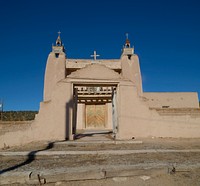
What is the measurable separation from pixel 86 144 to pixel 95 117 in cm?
1621

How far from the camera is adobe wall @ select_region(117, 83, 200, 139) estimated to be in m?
9.91

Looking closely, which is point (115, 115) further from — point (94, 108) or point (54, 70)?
point (94, 108)

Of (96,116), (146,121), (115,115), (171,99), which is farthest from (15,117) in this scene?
(171,99)

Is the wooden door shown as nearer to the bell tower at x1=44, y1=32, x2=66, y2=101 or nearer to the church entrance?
the church entrance

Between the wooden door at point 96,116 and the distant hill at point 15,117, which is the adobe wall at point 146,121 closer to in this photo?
the distant hill at point 15,117

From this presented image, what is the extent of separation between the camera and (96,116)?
24.2 metres

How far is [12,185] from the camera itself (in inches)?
138

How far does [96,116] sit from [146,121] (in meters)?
14.7

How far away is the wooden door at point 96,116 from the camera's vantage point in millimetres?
24000

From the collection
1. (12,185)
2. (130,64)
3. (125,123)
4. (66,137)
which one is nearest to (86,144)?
(66,137)

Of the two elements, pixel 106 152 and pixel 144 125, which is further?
pixel 144 125

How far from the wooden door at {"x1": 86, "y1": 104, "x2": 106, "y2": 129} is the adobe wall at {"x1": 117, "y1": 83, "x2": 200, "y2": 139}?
14266 millimetres

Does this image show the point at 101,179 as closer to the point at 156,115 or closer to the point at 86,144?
the point at 86,144

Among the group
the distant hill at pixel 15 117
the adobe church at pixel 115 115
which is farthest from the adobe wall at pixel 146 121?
the distant hill at pixel 15 117
